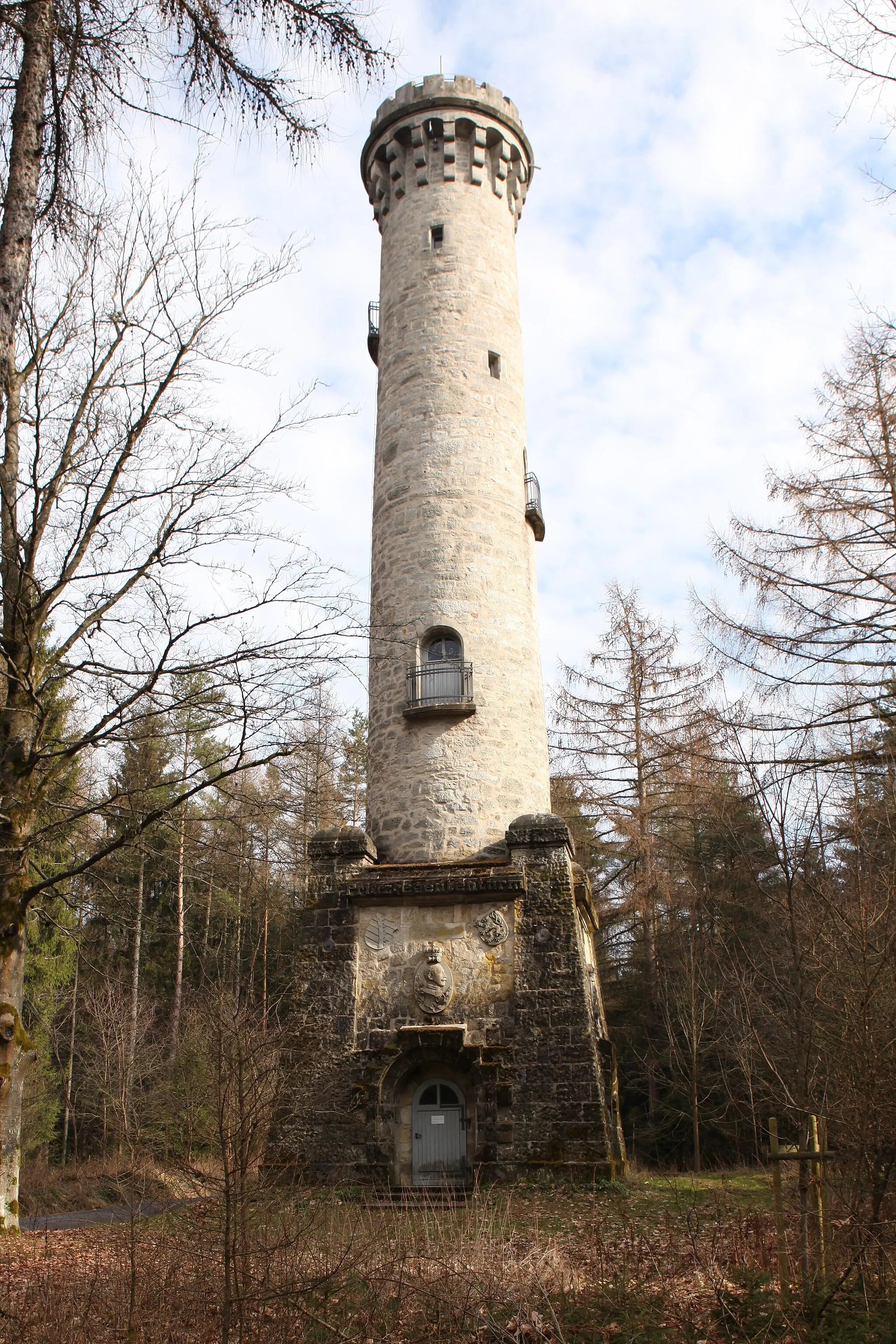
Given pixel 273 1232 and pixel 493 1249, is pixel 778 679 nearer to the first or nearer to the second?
pixel 493 1249

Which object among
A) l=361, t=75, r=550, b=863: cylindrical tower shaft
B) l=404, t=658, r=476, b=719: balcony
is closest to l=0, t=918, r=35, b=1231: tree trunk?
l=361, t=75, r=550, b=863: cylindrical tower shaft

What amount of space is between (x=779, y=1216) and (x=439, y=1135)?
6.96 m

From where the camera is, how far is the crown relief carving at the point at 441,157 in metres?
16.5

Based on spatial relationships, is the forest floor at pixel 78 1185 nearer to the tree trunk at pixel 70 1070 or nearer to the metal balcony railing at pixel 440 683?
the tree trunk at pixel 70 1070

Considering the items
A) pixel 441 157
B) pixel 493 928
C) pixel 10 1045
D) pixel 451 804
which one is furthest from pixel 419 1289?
pixel 441 157

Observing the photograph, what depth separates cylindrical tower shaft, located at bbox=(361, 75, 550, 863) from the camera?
13.6 metres

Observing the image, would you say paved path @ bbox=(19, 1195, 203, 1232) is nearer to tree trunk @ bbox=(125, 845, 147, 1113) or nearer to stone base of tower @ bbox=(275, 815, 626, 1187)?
tree trunk @ bbox=(125, 845, 147, 1113)

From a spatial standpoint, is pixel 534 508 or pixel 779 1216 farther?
pixel 534 508

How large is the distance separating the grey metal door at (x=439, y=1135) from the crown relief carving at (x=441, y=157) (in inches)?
503

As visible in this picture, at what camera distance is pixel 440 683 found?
1399 cm

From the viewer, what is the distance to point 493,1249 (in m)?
6.20

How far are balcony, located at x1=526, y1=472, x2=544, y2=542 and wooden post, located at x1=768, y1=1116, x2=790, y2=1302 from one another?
1069 centimetres

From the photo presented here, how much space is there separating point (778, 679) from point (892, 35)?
558 cm

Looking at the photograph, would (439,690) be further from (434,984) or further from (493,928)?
(434,984)
